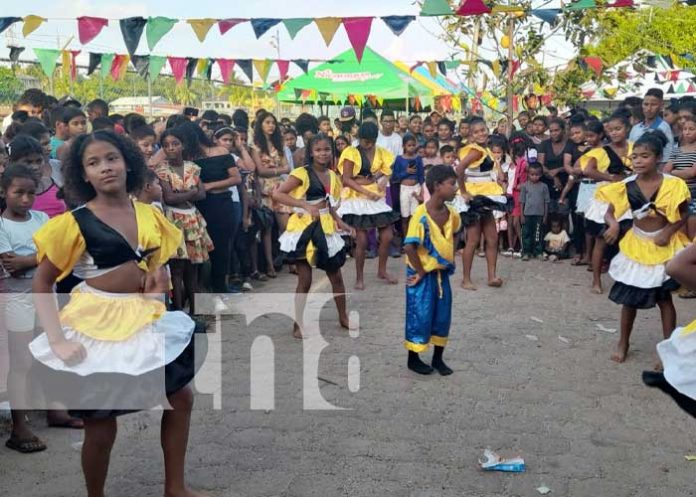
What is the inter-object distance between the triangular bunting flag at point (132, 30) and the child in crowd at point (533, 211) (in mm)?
5864

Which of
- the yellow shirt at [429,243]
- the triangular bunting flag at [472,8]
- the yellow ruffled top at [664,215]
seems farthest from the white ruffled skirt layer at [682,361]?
the triangular bunting flag at [472,8]

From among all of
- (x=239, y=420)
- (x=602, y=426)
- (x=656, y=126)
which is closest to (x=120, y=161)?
(x=239, y=420)

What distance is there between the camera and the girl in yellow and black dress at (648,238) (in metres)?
5.52

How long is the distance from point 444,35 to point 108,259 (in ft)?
36.9

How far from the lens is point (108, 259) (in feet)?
10.7

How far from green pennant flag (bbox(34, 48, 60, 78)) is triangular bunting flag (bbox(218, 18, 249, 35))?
10.6 feet

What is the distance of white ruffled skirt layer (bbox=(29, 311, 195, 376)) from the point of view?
311cm

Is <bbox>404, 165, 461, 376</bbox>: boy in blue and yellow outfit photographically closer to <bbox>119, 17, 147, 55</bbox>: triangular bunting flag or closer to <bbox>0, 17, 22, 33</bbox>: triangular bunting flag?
<bbox>119, 17, 147, 55</bbox>: triangular bunting flag

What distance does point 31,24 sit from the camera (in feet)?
34.0

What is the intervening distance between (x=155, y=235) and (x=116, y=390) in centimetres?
74

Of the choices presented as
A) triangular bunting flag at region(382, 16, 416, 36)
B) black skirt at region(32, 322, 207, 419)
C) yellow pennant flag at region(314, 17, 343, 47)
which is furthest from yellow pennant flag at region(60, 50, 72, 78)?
black skirt at region(32, 322, 207, 419)

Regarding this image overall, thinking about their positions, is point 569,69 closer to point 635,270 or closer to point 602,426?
point 635,270

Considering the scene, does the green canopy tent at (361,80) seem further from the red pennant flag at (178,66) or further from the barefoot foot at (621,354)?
the barefoot foot at (621,354)

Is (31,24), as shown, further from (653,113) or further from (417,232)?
(653,113)
